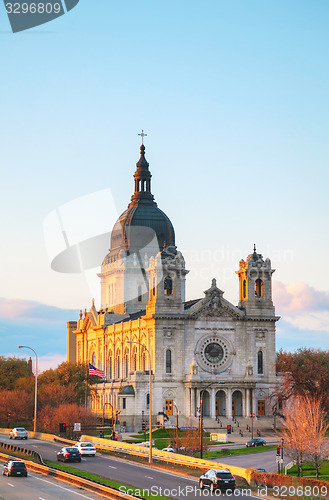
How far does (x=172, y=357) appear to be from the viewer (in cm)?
12825

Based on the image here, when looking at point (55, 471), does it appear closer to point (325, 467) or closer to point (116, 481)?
point (116, 481)

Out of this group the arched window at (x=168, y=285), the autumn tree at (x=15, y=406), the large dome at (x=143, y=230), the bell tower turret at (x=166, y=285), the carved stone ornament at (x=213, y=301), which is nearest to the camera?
the bell tower turret at (x=166, y=285)

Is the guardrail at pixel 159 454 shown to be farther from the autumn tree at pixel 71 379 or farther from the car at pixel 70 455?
the autumn tree at pixel 71 379

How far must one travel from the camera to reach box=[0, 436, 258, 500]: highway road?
5669cm

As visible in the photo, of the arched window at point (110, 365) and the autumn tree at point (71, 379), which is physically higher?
the arched window at point (110, 365)

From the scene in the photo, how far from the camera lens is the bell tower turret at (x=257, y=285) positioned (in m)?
133

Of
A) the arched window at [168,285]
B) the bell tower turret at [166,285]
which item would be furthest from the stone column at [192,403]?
the arched window at [168,285]

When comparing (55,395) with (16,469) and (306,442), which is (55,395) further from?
(16,469)

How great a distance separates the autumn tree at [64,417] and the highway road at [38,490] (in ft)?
157

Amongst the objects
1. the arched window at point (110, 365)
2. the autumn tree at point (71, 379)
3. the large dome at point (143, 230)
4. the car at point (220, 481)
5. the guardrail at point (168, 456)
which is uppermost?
the large dome at point (143, 230)

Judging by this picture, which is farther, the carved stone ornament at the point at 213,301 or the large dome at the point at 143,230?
the large dome at the point at 143,230

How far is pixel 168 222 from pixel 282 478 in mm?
99091

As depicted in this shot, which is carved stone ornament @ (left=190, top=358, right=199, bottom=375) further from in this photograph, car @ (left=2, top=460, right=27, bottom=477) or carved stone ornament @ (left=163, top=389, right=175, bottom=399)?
car @ (left=2, top=460, right=27, bottom=477)

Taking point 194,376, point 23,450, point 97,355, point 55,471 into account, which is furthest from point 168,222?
point 55,471
